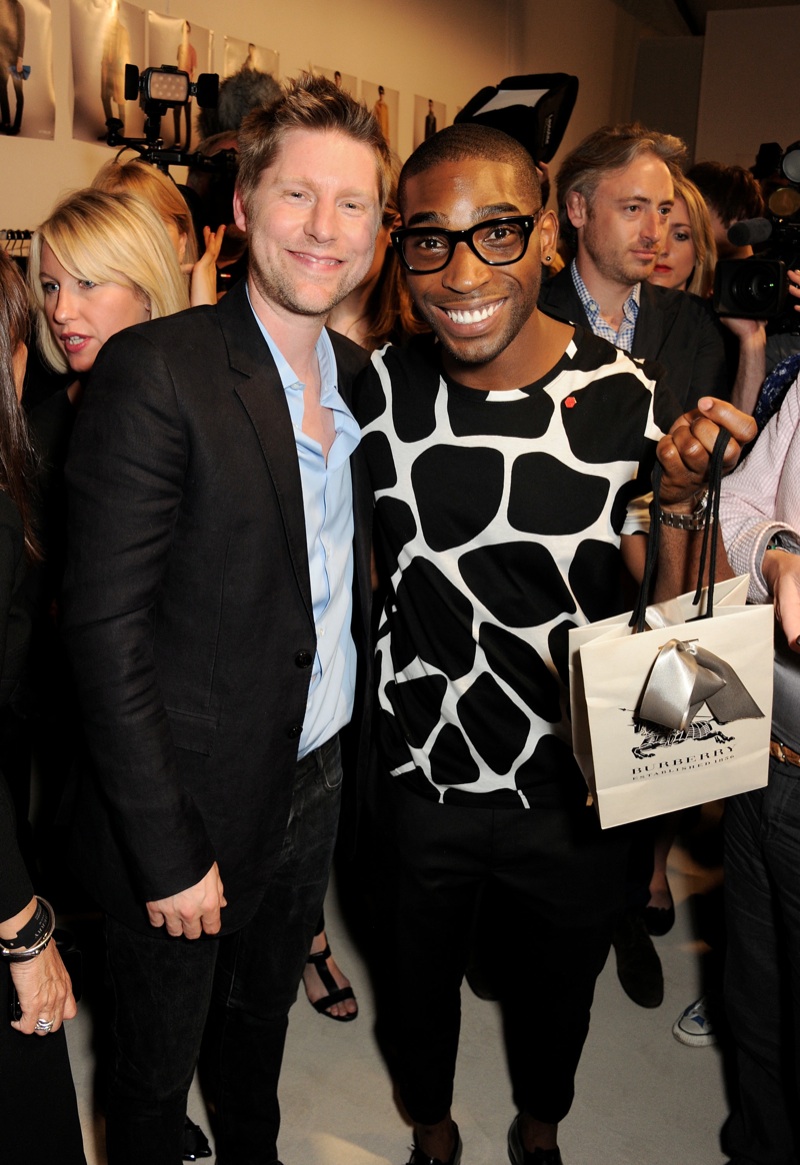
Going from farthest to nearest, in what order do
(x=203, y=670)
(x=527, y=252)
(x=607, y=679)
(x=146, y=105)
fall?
(x=146, y=105), (x=527, y=252), (x=203, y=670), (x=607, y=679)

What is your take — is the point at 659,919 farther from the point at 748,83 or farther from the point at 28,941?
the point at 748,83

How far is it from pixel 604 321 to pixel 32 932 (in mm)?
2008

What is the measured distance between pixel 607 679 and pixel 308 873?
0.72 metres

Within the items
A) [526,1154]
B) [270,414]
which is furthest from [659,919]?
[270,414]

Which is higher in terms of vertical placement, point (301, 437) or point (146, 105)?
point (146, 105)

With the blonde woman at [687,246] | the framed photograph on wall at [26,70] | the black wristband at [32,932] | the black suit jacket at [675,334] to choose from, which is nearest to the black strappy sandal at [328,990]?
the black wristband at [32,932]

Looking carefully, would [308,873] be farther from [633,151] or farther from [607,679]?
[633,151]

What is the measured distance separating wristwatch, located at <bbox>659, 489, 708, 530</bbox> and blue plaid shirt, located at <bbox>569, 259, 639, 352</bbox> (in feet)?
4.31

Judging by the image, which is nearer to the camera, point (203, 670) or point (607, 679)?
point (607, 679)

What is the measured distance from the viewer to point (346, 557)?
5.42 feet

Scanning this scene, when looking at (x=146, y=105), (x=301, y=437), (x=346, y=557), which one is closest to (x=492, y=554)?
(x=346, y=557)

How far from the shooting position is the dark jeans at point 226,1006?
156 centimetres

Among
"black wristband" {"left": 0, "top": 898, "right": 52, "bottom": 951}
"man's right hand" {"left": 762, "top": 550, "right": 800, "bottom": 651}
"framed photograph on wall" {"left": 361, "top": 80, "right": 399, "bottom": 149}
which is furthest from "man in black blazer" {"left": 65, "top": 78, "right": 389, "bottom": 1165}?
"framed photograph on wall" {"left": 361, "top": 80, "right": 399, "bottom": 149}

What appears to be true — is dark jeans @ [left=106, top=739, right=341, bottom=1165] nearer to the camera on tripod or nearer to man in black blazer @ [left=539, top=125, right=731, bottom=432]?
man in black blazer @ [left=539, top=125, right=731, bottom=432]
